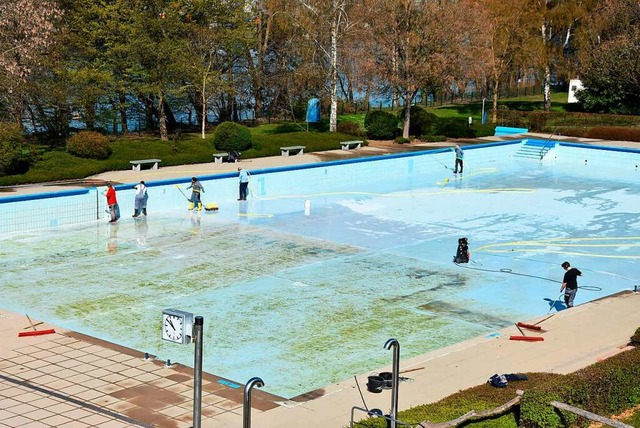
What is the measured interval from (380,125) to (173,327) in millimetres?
39264

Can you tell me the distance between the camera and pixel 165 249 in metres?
26.0

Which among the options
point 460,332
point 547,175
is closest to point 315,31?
point 547,175

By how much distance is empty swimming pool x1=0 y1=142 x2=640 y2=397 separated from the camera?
1836cm

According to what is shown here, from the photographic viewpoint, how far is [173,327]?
11109mm

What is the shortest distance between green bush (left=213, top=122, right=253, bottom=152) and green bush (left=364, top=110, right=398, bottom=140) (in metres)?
9.77

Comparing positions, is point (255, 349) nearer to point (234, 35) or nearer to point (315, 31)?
point (234, 35)

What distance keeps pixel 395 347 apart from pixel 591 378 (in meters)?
3.36

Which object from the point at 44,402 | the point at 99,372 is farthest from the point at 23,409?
the point at 99,372

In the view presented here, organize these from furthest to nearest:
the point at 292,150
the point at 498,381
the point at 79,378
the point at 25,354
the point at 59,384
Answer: the point at 292,150 < the point at 25,354 < the point at 79,378 < the point at 59,384 < the point at 498,381

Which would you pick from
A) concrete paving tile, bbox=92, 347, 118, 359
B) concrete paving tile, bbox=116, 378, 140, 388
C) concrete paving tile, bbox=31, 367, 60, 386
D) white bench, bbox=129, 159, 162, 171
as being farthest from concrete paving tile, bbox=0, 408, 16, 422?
white bench, bbox=129, 159, 162, 171

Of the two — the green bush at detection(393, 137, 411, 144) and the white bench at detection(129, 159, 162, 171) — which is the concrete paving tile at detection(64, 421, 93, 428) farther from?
the green bush at detection(393, 137, 411, 144)

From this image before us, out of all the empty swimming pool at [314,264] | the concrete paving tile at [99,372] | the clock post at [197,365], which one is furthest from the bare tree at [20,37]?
the clock post at [197,365]

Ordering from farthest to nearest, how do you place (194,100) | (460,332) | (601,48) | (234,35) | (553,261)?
(601,48) → (194,100) → (234,35) → (553,261) → (460,332)

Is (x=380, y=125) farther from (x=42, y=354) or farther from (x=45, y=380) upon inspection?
(x=45, y=380)
